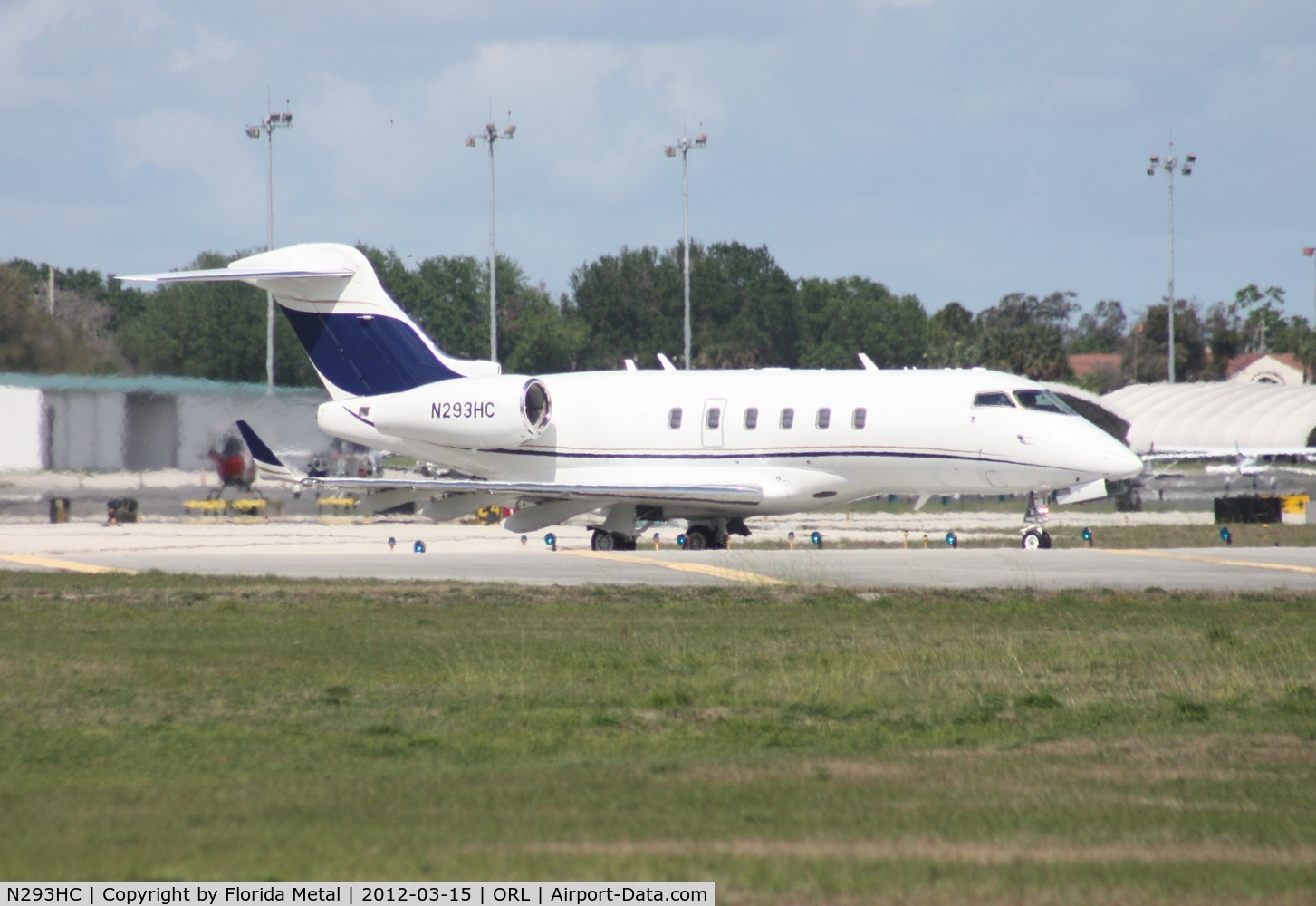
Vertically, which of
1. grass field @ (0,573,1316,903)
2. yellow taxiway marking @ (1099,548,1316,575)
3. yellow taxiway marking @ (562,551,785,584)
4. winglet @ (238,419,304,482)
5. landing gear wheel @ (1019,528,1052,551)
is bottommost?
grass field @ (0,573,1316,903)

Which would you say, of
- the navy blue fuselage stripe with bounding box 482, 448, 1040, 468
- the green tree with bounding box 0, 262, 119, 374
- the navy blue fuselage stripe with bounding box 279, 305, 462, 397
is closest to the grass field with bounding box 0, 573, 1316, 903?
the navy blue fuselage stripe with bounding box 482, 448, 1040, 468

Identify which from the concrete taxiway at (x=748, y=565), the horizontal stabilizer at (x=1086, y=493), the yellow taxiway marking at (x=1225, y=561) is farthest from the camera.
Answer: the horizontal stabilizer at (x=1086, y=493)

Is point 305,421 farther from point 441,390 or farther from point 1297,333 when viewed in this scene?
point 1297,333

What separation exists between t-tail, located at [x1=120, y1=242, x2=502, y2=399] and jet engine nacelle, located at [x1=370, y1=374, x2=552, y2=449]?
1.91 ft

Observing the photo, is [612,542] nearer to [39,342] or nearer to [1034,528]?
[1034,528]

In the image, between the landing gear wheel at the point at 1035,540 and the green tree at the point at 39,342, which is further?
the green tree at the point at 39,342

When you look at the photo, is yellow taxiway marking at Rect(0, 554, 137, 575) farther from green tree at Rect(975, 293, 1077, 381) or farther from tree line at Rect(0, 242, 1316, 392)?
green tree at Rect(975, 293, 1077, 381)

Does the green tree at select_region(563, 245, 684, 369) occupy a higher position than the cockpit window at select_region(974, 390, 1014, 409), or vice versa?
the green tree at select_region(563, 245, 684, 369)

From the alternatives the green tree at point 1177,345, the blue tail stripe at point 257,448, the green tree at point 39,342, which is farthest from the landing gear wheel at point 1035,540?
the green tree at point 1177,345

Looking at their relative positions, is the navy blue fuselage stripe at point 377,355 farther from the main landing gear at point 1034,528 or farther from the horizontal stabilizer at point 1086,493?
the horizontal stabilizer at point 1086,493

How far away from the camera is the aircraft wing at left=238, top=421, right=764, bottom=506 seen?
2766 centimetres

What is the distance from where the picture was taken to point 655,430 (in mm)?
30078

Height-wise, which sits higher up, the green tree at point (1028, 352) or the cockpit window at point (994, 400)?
the green tree at point (1028, 352)

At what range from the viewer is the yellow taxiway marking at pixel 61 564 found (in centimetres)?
2383
